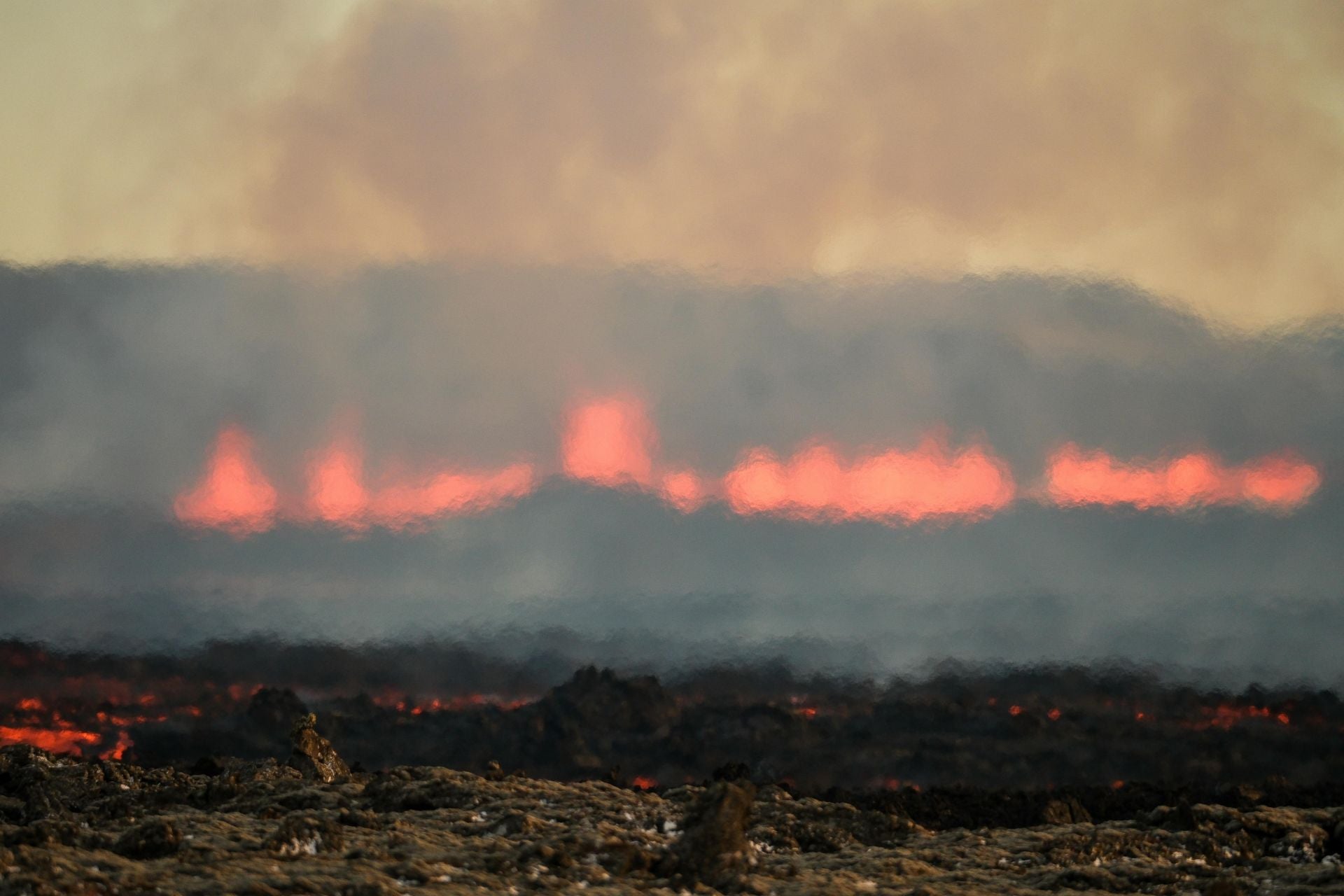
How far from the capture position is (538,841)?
33562 mm

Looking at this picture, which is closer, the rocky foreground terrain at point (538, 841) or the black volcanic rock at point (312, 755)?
the rocky foreground terrain at point (538, 841)

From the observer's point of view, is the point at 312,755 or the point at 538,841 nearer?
the point at 538,841

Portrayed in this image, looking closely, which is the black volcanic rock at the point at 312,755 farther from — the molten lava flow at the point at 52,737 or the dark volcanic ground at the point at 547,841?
the molten lava flow at the point at 52,737

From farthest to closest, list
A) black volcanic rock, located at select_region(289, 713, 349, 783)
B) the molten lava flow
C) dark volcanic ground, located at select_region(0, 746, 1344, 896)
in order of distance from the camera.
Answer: the molten lava flow, black volcanic rock, located at select_region(289, 713, 349, 783), dark volcanic ground, located at select_region(0, 746, 1344, 896)

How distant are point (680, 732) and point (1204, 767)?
33896 millimetres

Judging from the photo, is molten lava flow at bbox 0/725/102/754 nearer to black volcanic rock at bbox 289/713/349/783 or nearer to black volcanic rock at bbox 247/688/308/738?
black volcanic rock at bbox 247/688/308/738

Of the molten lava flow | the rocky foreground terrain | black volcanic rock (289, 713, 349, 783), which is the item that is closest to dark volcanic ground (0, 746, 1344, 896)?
the rocky foreground terrain

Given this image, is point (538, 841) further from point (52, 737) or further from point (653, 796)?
point (52, 737)

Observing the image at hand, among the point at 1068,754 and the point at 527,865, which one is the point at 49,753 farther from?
the point at 1068,754

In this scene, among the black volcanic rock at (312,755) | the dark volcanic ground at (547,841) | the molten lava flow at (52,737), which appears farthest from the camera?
the molten lava flow at (52,737)

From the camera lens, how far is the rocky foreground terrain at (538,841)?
1111 inches

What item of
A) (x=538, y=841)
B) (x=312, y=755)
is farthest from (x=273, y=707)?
(x=538, y=841)

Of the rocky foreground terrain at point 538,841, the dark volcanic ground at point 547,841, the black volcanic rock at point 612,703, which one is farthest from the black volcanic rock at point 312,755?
the black volcanic rock at point 612,703

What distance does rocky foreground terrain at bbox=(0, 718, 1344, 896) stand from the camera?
28219 millimetres
